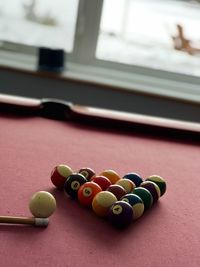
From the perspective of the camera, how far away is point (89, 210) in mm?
990

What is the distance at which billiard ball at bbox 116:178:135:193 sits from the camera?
106cm

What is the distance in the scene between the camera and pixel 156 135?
1.68 metres

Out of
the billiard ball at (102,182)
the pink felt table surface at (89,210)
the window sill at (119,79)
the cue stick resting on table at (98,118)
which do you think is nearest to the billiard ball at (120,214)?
the pink felt table surface at (89,210)

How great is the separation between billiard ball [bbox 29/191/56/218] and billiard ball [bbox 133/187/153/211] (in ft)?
0.73

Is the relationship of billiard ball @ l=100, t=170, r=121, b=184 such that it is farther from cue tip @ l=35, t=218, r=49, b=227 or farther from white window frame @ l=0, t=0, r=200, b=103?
white window frame @ l=0, t=0, r=200, b=103

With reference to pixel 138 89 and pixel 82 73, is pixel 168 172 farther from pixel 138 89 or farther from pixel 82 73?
pixel 82 73

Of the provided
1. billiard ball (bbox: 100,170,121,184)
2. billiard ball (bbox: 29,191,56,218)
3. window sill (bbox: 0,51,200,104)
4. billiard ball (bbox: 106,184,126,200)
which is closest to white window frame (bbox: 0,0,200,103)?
window sill (bbox: 0,51,200,104)

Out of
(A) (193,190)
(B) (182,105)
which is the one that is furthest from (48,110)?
(B) (182,105)

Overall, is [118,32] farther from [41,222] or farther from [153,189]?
[41,222]

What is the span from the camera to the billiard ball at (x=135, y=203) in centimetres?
A: 96

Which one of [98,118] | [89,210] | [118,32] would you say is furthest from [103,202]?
[118,32]

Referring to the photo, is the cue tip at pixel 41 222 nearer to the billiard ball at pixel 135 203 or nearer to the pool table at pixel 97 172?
the pool table at pixel 97 172

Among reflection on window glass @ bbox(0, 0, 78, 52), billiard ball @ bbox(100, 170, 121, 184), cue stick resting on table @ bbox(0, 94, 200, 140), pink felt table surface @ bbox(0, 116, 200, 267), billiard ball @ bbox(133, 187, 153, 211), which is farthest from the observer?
reflection on window glass @ bbox(0, 0, 78, 52)

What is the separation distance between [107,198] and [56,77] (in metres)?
1.76
